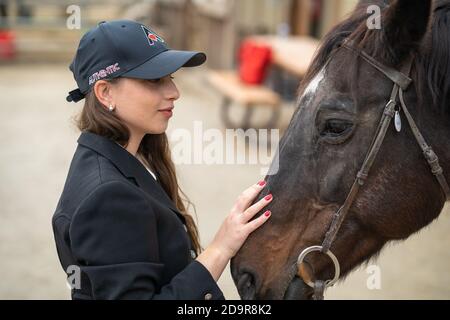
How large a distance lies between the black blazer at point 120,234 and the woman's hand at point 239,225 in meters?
0.11

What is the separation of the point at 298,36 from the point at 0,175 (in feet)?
22.2

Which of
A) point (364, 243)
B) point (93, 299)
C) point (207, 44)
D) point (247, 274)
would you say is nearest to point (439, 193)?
point (364, 243)

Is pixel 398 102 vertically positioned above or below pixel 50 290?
above

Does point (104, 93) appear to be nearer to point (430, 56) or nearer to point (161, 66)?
point (161, 66)

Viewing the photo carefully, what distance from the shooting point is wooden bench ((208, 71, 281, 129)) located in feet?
25.2

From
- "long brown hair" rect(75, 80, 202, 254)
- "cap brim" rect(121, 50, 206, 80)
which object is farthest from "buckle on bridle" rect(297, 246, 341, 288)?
"cap brim" rect(121, 50, 206, 80)

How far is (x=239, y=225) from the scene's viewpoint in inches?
75.9

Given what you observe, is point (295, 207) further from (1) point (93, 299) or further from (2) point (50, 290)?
(2) point (50, 290)

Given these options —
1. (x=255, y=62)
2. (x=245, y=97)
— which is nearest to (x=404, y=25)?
(x=245, y=97)

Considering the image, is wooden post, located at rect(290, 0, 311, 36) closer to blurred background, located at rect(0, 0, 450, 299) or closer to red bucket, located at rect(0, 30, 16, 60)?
blurred background, located at rect(0, 0, 450, 299)

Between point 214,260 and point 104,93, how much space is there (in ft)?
1.93

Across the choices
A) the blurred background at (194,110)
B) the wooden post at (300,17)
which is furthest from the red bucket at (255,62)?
the wooden post at (300,17)
